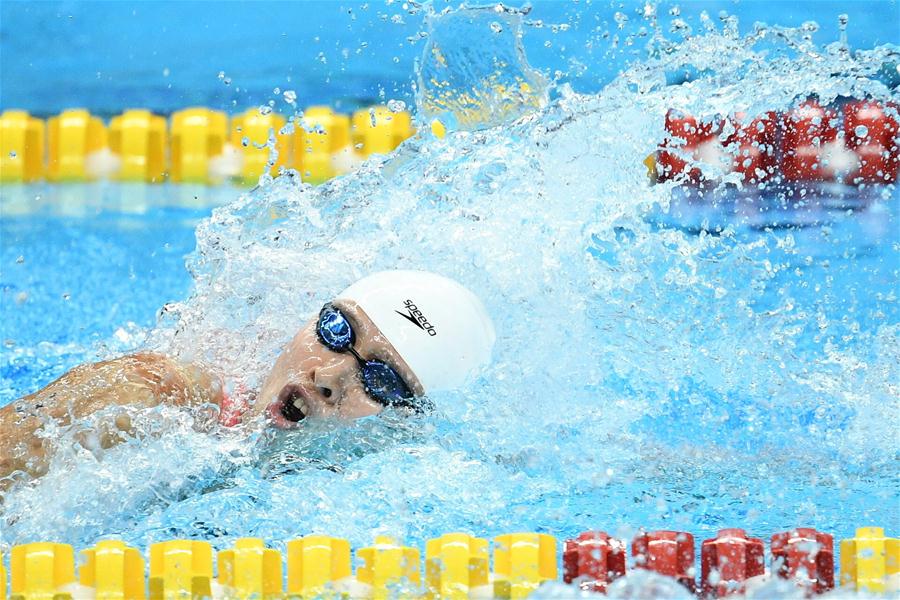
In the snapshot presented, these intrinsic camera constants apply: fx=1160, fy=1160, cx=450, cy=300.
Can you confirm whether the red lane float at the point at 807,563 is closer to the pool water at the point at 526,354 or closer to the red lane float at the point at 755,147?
the pool water at the point at 526,354

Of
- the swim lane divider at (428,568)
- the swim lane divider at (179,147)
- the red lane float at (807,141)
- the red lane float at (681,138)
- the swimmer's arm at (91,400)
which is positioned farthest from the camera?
the swim lane divider at (179,147)

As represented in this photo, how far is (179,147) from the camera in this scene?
5410mm

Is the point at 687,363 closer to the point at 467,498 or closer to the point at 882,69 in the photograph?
the point at 467,498

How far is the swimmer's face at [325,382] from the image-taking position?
88.5 inches

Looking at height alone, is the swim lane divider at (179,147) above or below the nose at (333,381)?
above

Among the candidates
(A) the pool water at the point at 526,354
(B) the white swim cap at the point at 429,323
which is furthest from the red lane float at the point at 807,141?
(B) the white swim cap at the point at 429,323

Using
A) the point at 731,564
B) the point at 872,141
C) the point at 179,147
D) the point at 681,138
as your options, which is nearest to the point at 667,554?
the point at 731,564

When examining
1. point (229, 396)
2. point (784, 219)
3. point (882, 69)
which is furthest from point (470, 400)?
point (882, 69)

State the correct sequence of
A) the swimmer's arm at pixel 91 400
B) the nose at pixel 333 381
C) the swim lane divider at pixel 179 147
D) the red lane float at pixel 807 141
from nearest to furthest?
the swimmer's arm at pixel 91 400 → the nose at pixel 333 381 → the red lane float at pixel 807 141 → the swim lane divider at pixel 179 147

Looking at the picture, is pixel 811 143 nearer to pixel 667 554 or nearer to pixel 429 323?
pixel 429 323

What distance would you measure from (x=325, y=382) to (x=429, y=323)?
0.80ft

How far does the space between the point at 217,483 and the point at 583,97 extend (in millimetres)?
1679

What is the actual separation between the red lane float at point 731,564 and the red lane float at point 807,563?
0.10ft

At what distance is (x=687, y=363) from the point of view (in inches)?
120
